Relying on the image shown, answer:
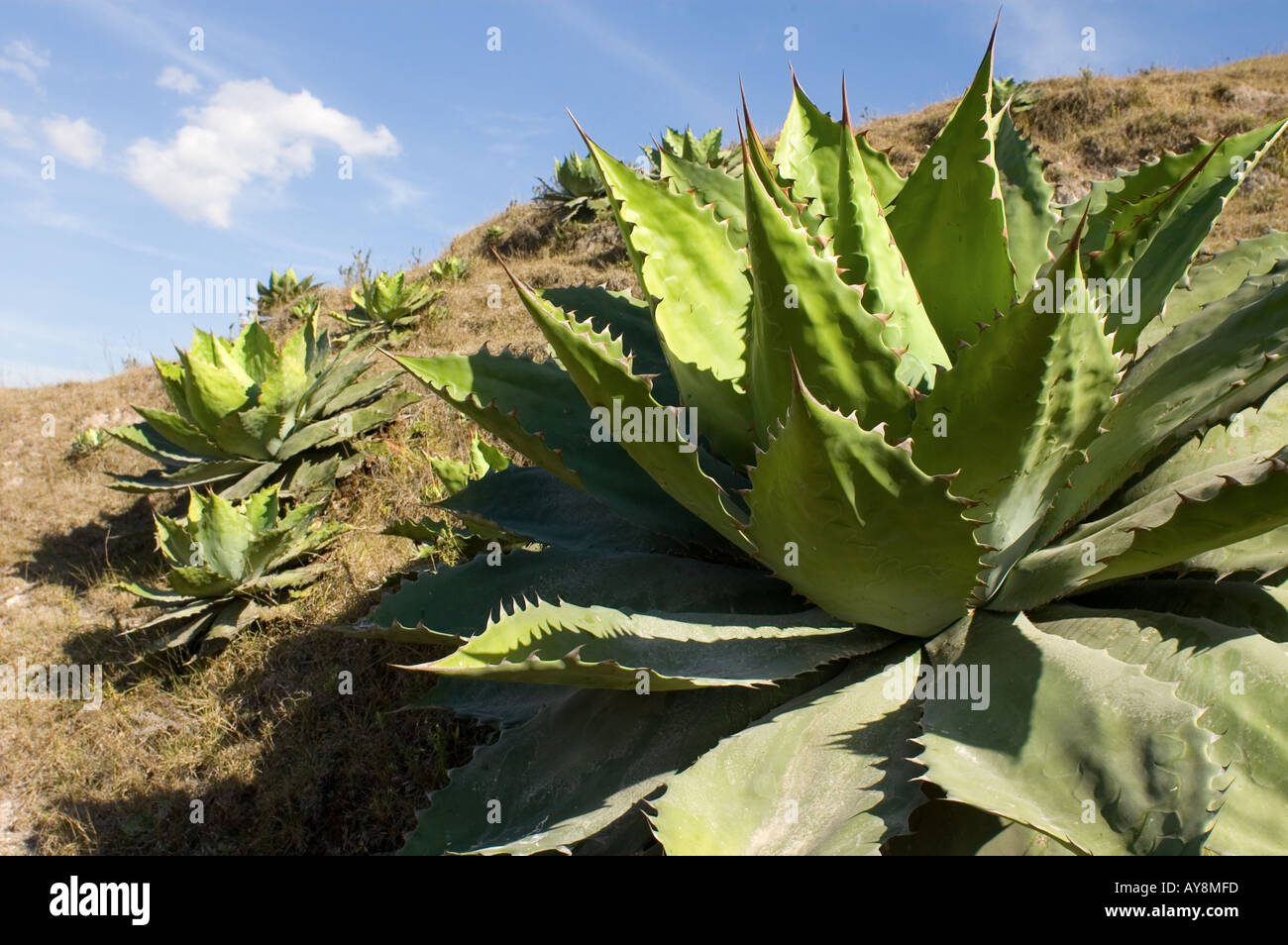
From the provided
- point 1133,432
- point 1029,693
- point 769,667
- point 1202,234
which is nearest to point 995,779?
point 1029,693

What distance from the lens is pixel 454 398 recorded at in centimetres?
179

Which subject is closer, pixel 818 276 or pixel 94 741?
pixel 818 276

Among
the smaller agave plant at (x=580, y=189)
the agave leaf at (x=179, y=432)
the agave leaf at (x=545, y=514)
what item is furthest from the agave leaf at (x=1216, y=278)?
the smaller agave plant at (x=580, y=189)

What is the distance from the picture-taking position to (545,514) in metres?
2.15

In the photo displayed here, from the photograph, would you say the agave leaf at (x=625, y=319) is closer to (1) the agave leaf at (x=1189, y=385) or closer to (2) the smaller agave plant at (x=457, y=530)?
(2) the smaller agave plant at (x=457, y=530)

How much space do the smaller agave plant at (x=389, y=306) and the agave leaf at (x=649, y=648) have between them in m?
5.86

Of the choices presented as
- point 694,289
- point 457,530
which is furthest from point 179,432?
point 694,289

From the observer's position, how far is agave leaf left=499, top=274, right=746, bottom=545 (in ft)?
4.83

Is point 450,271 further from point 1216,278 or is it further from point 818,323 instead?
point 818,323

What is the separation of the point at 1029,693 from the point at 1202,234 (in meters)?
1.01

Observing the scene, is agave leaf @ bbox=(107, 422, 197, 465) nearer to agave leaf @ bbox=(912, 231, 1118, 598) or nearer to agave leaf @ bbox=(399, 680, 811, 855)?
agave leaf @ bbox=(399, 680, 811, 855)

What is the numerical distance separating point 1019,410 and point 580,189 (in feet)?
29.5

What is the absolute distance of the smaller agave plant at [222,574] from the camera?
3904mm

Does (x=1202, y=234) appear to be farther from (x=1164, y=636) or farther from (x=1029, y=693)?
Result: (x=1029, y=693)
